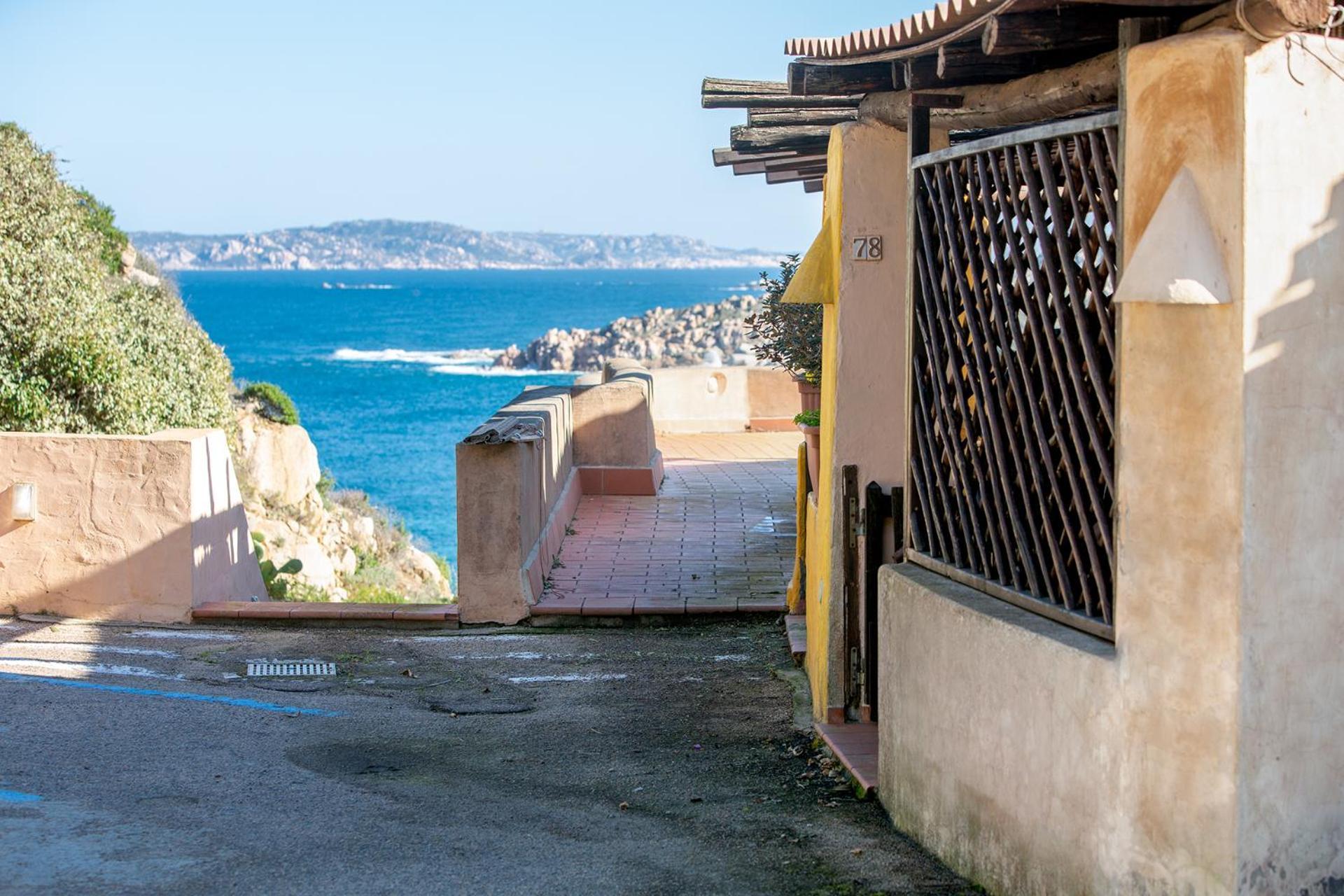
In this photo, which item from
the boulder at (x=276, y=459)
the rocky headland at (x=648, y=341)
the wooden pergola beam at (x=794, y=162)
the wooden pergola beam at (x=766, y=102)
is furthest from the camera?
the rocky headland at (x=648, y=341)

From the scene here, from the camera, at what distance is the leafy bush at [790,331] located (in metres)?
11.2

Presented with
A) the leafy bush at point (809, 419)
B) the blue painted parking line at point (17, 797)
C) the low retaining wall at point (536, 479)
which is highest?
the leafy bush at point (809, 419)

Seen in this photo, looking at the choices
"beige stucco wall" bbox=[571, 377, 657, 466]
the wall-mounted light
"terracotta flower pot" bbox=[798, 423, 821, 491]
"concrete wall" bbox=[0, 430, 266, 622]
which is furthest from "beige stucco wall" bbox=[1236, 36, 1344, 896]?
"beige stucco wall" bbox=[571, 377, 657, 466]

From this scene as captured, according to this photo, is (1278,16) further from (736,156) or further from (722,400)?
(722,400)

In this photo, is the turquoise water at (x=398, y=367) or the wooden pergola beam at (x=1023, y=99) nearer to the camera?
the wooden pergola beam at (x=1023, y=99)

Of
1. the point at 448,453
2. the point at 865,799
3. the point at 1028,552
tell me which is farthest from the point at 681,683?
the point at 448,453

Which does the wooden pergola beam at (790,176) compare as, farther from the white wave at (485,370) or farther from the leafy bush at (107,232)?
the white wave at (485,370)

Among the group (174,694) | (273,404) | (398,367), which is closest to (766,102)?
(174,694)

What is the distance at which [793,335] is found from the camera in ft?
37.8

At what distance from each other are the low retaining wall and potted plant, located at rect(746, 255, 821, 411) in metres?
2.10

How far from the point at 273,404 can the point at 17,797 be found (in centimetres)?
2083

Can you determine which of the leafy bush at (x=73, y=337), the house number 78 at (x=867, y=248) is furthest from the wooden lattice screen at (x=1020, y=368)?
the leafy bush at (x=73, y=337)

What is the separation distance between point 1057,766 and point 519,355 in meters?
106

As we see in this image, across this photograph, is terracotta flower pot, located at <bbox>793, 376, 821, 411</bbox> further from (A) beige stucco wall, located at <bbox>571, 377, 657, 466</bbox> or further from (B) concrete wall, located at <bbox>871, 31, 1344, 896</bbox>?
(B) concrete wall, located at <bbox>871, 31, 1344, 896</bbox>
